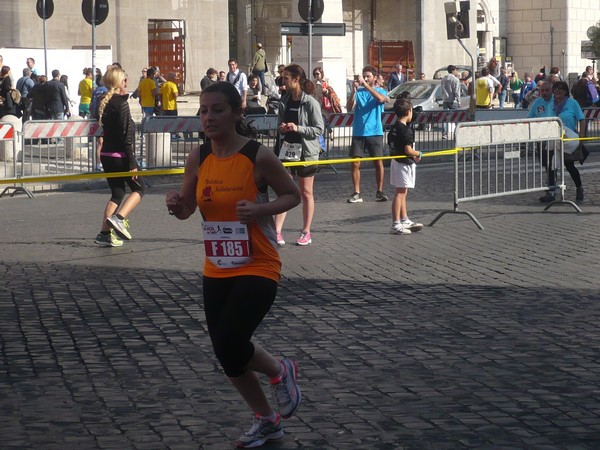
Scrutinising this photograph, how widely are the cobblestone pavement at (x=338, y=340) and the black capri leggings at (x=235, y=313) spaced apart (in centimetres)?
42

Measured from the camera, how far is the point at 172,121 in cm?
2136

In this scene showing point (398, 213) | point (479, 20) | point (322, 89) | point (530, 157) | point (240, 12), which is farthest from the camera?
point (479, 20)

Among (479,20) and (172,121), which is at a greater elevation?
(479,20)

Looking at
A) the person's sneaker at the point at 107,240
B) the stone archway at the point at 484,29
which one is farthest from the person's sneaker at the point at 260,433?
the stone archway at the point at 484,29

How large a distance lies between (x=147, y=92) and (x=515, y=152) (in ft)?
51.9

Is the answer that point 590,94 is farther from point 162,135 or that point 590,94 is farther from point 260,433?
point 260,433

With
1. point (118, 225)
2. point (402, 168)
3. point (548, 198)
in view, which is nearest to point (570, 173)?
point (548, 198)

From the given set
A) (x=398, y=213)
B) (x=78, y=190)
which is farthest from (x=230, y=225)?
(x=78, y=190)

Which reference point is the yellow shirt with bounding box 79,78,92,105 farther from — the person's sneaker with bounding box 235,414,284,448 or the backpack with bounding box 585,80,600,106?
the person's sneaker with bounding box 235,414,284,448

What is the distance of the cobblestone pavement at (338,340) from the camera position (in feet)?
19.5

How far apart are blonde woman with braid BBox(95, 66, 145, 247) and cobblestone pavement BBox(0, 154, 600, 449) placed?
24 centimetres

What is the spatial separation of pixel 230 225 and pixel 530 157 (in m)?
10.8

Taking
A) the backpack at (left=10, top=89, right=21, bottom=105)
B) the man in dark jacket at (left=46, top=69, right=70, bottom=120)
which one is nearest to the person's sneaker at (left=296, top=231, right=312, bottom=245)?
the backpack at (left=10, top=89, right=21, bottom=105)

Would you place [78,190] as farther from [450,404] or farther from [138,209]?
[450,404]
